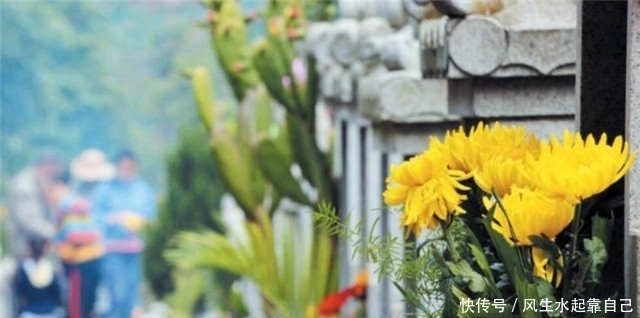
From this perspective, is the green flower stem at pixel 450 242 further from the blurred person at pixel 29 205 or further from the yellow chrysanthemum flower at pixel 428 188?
the blurred person at pixel 29 205

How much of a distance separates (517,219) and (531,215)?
29mm

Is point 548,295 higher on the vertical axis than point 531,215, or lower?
lower

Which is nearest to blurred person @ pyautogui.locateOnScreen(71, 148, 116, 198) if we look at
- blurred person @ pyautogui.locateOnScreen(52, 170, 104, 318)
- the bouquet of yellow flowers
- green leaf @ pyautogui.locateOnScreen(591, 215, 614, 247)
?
blurred person @ pyautogui.locateOnScreen(52, 170, 104, 318)

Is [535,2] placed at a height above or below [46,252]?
above

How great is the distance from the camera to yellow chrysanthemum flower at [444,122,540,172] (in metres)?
4.02

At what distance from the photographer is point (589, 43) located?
4918mm

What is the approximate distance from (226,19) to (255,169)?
3.78 feet

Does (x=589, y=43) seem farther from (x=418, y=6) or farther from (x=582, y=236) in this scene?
(x=418, y=6)

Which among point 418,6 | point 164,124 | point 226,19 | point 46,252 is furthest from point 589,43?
point 164,124

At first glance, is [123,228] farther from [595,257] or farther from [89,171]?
[595,257]

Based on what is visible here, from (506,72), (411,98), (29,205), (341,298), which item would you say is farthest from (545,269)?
(29,205)

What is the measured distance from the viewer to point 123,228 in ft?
65.2

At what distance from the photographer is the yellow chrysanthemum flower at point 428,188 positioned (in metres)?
3.93

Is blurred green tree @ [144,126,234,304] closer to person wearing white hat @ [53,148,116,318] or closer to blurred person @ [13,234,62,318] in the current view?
person wearing white hat @ [53,148,116,318]
